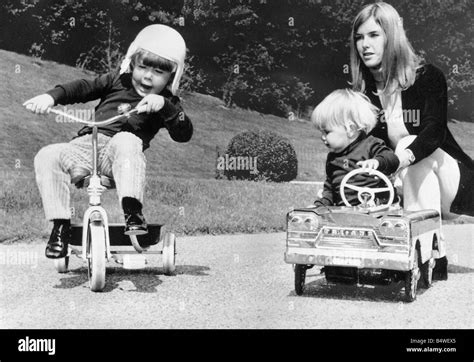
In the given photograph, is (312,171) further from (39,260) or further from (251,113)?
(39,260)

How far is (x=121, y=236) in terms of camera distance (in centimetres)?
517

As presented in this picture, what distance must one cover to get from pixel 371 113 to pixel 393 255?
3.30ft

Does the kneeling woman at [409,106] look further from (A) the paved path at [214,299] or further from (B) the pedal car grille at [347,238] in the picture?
(B) the pedal car grille at [347,238]

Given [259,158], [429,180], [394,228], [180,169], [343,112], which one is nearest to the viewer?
[394,228]

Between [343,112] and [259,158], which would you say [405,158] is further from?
[259,158]

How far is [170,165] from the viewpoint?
1681 centimetres

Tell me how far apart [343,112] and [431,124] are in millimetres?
637

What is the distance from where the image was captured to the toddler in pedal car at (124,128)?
4.55 meters

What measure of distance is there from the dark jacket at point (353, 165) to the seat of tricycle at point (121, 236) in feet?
3.67

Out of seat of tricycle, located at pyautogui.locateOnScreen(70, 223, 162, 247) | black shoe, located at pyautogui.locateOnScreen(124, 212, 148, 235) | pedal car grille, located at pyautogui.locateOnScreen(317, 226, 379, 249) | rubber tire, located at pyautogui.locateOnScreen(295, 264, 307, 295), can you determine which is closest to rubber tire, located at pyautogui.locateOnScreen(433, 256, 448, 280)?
rubber tire, located at pyautogui.locateOnScreen(295, 264, 307, 295)

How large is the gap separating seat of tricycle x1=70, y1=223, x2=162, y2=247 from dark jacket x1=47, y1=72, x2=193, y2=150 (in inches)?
22.3

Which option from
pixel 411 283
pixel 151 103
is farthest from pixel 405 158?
pixel 151 103
